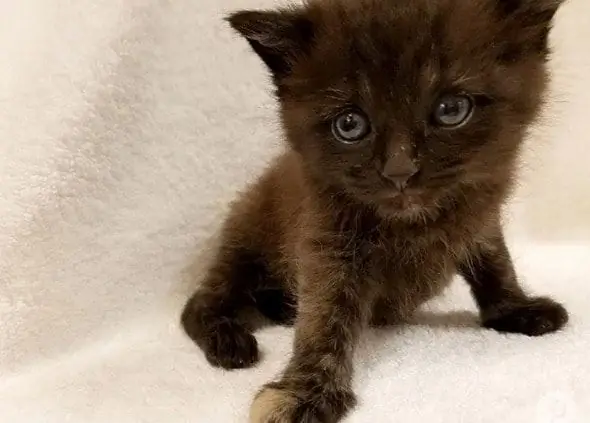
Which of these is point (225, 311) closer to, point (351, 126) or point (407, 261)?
point (407, 261)

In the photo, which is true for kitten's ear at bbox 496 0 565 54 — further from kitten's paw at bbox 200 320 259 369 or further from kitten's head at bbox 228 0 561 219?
kitten's paw at bbox 200 320 259 369

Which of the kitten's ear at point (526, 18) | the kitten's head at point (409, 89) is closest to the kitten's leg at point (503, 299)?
the kitten's head at point (409, 89)

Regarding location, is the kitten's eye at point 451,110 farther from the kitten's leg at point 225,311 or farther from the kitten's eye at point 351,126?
the kitten's leg at point 225,311

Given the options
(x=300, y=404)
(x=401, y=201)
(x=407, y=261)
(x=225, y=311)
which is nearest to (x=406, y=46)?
(x=401, y=201)

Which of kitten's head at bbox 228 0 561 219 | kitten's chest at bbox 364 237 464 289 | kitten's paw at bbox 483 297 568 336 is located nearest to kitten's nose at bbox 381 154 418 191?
kitten's head at bbox 228 0 561 219

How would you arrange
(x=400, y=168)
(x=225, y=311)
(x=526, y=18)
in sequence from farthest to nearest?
(x=225, y=311) < (x=526, y=18) < (x=400, y=168)

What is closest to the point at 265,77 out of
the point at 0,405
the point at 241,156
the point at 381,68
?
the point at 241,156
